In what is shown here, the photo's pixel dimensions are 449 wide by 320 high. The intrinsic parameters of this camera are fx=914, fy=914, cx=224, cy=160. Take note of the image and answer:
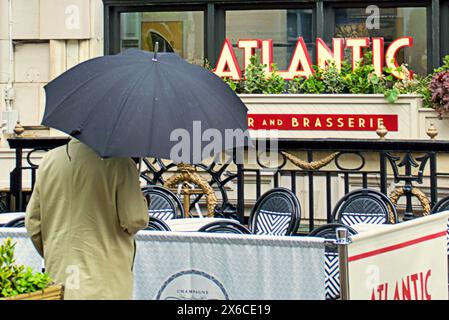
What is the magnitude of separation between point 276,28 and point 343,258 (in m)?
9.87

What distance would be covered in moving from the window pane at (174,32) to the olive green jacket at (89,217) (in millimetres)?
9751

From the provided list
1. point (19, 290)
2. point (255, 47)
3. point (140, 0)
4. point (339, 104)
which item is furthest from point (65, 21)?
point (19, 290)

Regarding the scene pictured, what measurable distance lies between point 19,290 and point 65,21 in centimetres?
1025

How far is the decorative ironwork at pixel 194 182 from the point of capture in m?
9.75

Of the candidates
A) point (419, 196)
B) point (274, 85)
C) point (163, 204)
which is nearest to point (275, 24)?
point (274, 85)

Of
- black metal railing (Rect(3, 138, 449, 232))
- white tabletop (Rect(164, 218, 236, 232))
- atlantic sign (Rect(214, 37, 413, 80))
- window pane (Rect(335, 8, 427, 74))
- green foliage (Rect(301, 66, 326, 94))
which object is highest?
window pane (Rect(335, 8, 427, 74))

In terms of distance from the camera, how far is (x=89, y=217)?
A: 4.69m

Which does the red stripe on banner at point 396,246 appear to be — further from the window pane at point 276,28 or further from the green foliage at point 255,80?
the window pane at point 276,28

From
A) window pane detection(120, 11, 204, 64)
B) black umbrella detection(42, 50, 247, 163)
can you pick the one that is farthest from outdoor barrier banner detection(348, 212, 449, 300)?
window pane detection(120, 11, 204, 64)

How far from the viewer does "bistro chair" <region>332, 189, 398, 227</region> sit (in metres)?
7.70

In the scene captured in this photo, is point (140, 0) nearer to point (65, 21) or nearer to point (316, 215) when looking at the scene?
point (65, 21)

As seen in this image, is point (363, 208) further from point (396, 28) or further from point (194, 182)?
point (396, 28)

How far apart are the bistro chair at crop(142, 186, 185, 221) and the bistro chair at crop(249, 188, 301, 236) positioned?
0.79m

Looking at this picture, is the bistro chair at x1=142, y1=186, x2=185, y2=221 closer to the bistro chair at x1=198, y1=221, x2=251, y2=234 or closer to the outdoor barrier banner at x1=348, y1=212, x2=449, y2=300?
the bistro chair at x1=198, y1=221, x2=251, y2=234
